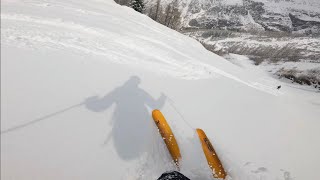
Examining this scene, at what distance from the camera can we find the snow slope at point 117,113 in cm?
578

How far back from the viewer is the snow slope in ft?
19.0

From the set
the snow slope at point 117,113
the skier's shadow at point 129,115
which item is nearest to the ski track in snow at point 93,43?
the snow slope at point 117,113

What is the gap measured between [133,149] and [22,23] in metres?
8.06

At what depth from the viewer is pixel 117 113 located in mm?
7492

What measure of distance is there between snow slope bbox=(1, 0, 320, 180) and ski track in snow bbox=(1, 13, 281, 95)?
6 cm

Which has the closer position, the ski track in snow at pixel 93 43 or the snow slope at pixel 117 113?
the snow slope at pixel 117 113

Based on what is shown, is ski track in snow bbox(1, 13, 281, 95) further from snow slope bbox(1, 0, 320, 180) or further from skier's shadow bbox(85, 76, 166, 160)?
skier's shadow bbox(85, 76, 166, 160)

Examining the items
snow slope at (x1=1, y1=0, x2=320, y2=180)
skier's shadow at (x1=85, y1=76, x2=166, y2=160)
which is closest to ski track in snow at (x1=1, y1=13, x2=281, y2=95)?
snow slope at (x1=1, y1=0, x2=320, y2=180)

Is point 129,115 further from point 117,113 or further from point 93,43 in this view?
point 93,43

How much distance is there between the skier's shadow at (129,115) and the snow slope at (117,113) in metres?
0.03

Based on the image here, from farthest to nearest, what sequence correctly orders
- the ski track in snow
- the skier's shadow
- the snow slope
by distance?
the ski track in snow < the skier's shadow < the snow slope

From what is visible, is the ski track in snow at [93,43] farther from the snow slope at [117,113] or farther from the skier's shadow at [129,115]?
the skier's shadow at [129,115]

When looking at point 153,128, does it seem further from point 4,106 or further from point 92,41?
point 92,41

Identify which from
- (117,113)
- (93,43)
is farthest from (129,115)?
(93,43)
